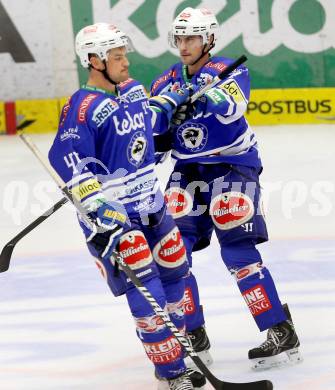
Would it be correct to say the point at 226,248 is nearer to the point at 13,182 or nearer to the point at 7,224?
the point at 7,224

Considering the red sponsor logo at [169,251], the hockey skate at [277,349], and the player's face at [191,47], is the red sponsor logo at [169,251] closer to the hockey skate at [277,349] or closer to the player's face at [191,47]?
the hockey skate at [277,349]

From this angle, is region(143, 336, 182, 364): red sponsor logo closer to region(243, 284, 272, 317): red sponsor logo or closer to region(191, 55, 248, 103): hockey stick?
region(243, 284, 272, 317): red sponsor logo

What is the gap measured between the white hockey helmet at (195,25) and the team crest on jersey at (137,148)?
819 millimetres

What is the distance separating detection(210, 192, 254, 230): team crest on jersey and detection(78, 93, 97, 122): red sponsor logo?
953 millimetres

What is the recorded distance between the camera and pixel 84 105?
4496 mm

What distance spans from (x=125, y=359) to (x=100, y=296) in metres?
1.05

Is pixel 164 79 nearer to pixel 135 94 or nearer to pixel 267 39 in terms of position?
pixel 135 94

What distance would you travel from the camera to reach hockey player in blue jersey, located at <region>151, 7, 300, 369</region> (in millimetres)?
5160

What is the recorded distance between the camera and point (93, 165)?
179 inches

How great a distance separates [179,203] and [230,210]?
239 mm

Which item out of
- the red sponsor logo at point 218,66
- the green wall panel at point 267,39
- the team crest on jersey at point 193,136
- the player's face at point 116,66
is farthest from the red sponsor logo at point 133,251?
the green wall panel at point 267,39

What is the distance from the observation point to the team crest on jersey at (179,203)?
5.25 meters

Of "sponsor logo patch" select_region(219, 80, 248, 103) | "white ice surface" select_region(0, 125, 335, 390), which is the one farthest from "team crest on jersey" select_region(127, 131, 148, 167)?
"white ice surface" select_region(0, 125, 335, 390)

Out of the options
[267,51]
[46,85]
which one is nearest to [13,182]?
[46,85]
